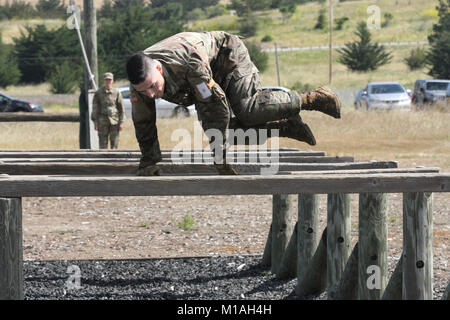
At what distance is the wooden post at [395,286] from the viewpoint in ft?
19.1

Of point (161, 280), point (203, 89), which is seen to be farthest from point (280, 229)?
point (203, 89)

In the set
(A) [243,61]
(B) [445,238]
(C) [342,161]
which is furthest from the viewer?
(B) [445,238]

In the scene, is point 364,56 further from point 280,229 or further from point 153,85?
point 153,85

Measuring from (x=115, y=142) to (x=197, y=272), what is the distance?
6.95 m

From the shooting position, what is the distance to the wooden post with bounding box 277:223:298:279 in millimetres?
7625

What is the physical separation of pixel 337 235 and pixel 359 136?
14834 mm

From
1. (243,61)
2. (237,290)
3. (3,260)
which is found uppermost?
(243,61)

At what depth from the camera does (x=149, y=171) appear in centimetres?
558

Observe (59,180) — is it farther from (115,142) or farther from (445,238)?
(115,142)

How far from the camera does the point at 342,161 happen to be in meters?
6.83

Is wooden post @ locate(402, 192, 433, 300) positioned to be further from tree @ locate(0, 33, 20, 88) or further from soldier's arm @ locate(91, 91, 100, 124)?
tree @ locate(0, 33, 20, 88)

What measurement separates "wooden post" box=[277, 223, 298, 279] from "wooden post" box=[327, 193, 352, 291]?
0.94 meters

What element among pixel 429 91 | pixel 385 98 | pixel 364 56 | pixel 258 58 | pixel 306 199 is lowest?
pixel 306 199
